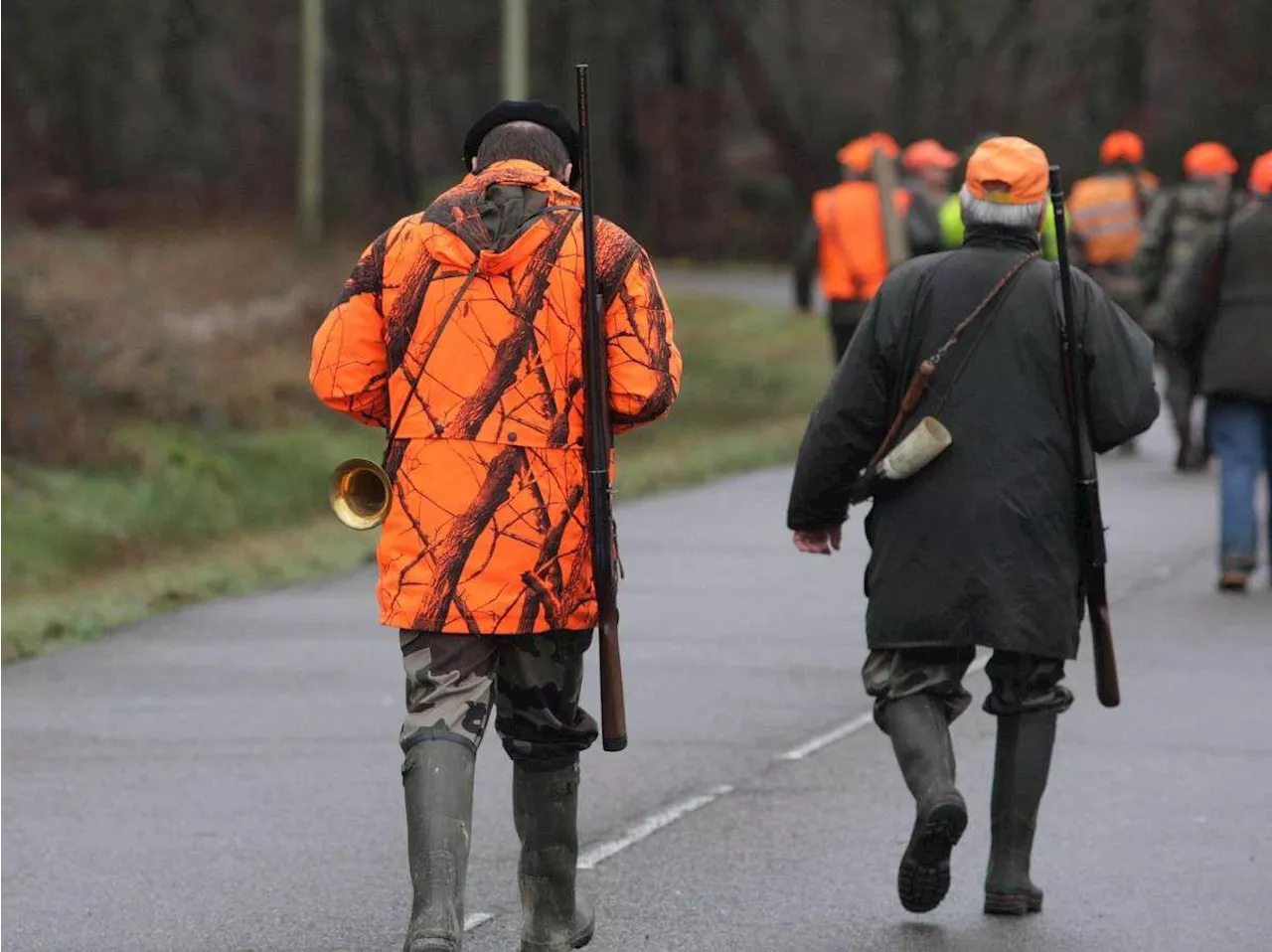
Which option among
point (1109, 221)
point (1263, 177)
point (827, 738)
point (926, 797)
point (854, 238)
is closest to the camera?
point (926, 797)

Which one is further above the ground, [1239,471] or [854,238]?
[854,238]

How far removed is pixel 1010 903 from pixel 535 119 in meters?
2.28

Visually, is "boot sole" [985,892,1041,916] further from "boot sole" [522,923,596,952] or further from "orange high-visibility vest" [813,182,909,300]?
"orange high-visibility vest" [813,182,909,300]

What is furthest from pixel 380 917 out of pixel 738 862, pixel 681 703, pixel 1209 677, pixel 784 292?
pixel 784 292

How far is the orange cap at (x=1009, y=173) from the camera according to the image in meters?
6.61

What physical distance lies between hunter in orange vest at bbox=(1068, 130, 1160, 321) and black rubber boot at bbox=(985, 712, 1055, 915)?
1153 cm

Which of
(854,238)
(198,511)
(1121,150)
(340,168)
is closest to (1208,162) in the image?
(854,238)

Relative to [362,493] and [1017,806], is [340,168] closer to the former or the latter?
[1017,806]

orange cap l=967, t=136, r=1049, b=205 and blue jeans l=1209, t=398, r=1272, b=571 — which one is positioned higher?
orange cap l=967, t=136, r=1049, b=205

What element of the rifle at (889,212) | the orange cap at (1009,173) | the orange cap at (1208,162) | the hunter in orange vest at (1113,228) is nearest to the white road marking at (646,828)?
the orange cap at (1009,173)

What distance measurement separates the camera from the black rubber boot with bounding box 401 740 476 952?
18.0 feet

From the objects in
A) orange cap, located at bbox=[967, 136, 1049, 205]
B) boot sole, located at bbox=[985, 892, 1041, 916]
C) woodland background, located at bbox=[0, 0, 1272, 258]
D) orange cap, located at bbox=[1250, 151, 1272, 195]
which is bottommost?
woodland background, located at bbox=[0, 0, 1272, 258]

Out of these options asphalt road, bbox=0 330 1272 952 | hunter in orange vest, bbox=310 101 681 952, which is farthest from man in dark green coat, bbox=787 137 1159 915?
hunter in orange vest, bbox=310 101 681 952

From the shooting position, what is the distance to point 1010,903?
671cm
